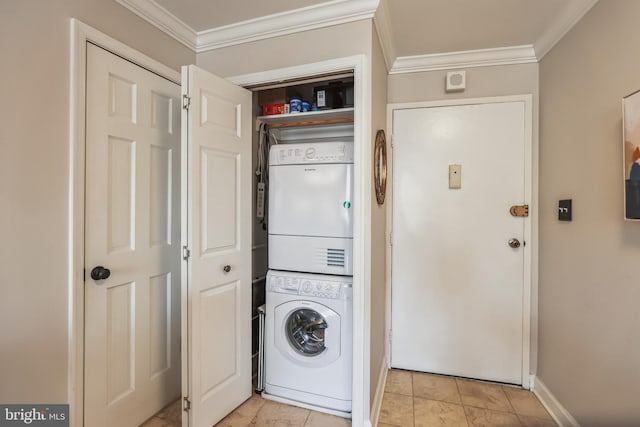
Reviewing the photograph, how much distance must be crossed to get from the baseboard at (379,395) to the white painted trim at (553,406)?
101 cm

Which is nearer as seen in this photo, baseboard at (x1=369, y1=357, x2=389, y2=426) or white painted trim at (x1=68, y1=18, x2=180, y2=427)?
white painted trim at (x1=68, y1=18, x2=180, y2=427)

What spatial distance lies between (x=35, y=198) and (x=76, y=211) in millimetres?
155

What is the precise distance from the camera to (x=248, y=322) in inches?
80.0

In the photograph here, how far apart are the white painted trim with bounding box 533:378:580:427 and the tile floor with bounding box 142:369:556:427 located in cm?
3

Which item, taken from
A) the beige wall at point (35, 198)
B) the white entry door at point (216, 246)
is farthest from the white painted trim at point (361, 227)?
the beige wall at point (35, 198)

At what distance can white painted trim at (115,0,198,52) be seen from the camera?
5.37 ft

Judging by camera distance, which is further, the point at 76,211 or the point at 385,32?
the point at 385,32

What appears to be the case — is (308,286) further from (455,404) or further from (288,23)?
(288,23)

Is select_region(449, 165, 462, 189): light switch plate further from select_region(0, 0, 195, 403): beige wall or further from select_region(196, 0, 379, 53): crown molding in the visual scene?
select_region(0, 0, 195, 403): beige wall

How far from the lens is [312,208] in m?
2.01

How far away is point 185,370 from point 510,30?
2.76 m

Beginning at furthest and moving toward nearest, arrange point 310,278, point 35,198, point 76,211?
point 310,278, point 76,211, point 35,198

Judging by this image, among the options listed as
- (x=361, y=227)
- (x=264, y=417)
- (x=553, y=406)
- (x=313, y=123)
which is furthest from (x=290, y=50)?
(x=553, y=406)

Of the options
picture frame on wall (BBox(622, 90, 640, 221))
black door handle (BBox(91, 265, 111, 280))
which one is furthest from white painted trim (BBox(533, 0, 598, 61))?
black door handle (BBox(91, 265, 111, 280))
